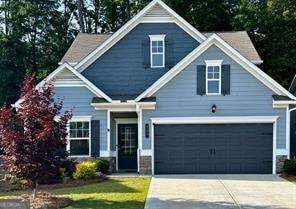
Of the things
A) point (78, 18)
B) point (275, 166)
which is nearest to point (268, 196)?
point (275, 166)

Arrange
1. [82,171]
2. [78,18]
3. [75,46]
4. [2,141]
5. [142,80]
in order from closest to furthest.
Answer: [2,141] → [82,171] → [142,80] → [75,46] → [78,18]

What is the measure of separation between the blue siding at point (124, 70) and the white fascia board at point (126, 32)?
218 millimetres

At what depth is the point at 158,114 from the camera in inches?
885

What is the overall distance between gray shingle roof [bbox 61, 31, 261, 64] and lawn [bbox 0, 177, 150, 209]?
9047mm

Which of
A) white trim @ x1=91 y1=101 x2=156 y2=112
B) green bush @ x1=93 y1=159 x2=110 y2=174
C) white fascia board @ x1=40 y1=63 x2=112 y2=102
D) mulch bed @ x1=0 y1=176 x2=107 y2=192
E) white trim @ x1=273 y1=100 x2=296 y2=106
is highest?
white fascia board @ x1=40 y1=63 x2=112 y2=102

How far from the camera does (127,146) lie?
82.1 feet

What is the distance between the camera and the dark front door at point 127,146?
24875mm

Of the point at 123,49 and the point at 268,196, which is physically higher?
the point at 123,49

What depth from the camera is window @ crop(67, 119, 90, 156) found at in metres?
23.5

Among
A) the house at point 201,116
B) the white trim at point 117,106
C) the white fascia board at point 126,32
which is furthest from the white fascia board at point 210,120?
the white fascia board at point 126,32

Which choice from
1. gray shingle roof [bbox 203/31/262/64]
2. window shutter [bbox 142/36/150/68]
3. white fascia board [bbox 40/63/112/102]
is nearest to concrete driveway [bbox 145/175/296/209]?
white fascia board [bbox 40/63/112/102]

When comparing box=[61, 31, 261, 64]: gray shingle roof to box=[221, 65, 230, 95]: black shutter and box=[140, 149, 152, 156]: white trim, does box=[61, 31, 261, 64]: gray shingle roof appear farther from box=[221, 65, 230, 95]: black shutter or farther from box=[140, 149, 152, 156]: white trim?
box=[140, 149, 152, 156]: white trim

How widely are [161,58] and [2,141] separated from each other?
11860 millimetres

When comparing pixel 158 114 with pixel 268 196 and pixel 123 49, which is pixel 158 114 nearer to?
pixel 123 49
